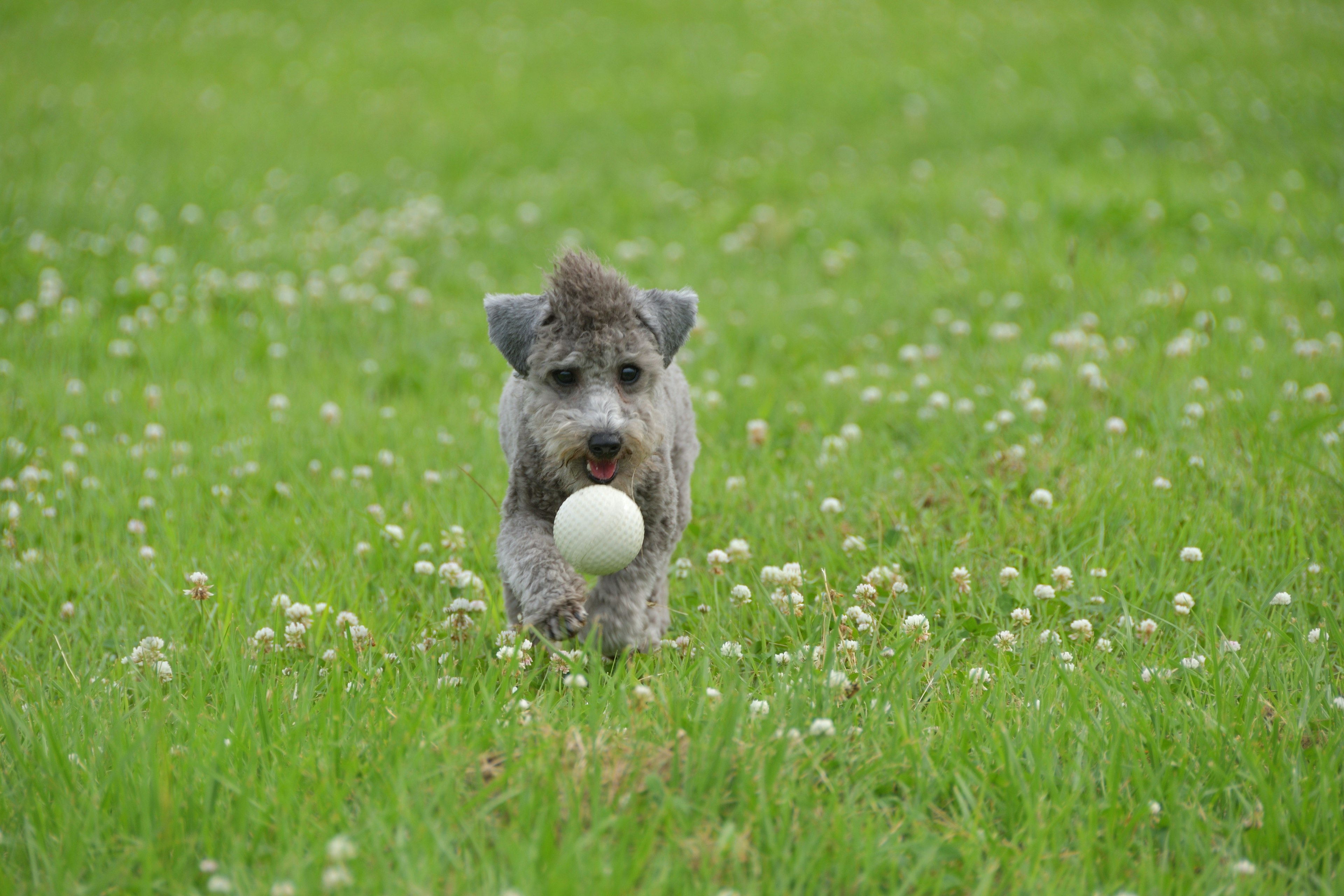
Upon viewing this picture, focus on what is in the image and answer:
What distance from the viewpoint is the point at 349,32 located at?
59.1 feet

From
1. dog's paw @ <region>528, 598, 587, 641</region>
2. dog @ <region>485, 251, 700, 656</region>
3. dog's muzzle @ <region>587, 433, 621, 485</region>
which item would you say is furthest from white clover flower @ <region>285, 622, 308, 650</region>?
dog's muzzle @ <region>587, 433, 621, 485</region>

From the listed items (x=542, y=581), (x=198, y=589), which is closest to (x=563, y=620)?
(x=542, y=581)

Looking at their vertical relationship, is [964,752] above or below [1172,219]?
below

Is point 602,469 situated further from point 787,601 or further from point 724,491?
point 724,491

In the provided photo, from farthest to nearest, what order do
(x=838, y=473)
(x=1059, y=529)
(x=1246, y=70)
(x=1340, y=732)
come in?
(x=1246, y=70) → (x=838, y=473) → (x=1059, y=529) → (x=1340, y=732)

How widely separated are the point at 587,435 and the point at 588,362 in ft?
1.32

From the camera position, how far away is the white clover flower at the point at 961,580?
15.3 feet

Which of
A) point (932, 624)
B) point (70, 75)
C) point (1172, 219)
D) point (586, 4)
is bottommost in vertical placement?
point (932, 624)

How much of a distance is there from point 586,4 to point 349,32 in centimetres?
468

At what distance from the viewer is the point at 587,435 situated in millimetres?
4051

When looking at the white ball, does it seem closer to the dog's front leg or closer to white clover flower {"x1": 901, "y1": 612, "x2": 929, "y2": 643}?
the dog's front leg

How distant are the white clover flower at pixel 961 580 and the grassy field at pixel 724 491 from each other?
20mm

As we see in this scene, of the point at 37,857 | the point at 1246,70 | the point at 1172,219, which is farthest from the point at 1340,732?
the point at 1246,70

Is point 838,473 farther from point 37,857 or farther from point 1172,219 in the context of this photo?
point 1172,219
